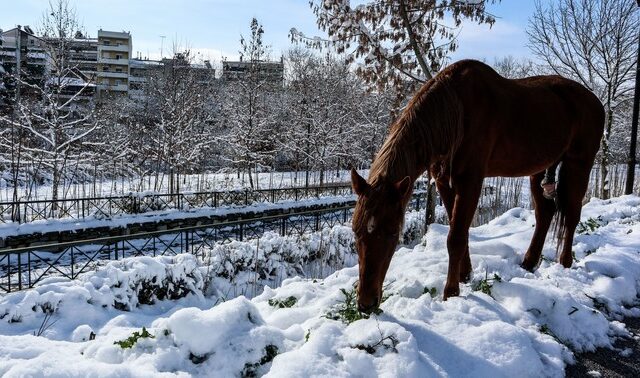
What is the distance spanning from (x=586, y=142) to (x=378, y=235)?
321 centimetres

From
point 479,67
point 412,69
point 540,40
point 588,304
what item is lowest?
point 588,304

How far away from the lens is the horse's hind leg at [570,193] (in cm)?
459

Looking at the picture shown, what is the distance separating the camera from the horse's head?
261cm

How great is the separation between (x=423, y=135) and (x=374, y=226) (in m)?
0.91

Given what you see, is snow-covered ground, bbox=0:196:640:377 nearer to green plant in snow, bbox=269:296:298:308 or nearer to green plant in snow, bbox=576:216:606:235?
green plant in snow, bbox=269:296:298:308

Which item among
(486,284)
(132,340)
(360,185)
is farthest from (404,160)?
(132,340)

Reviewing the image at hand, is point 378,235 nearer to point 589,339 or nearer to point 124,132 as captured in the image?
point 589,339

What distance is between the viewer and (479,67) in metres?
3.68

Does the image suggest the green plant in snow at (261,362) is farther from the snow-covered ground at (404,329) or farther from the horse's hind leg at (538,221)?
the horse's hind leg at (538,221)

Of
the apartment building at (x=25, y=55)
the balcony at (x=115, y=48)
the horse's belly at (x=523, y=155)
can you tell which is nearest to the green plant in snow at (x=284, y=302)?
the horse's belly at (x=523, y=155)

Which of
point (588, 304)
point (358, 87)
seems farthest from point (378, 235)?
point (358, 87)

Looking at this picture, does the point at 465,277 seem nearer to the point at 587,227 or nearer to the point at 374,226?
the point at 374,226

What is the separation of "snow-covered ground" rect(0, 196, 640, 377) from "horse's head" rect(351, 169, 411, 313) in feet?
0.69

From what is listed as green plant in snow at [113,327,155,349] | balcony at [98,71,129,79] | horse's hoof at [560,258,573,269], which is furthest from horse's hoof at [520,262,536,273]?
balcony at [98,71,129,79]
